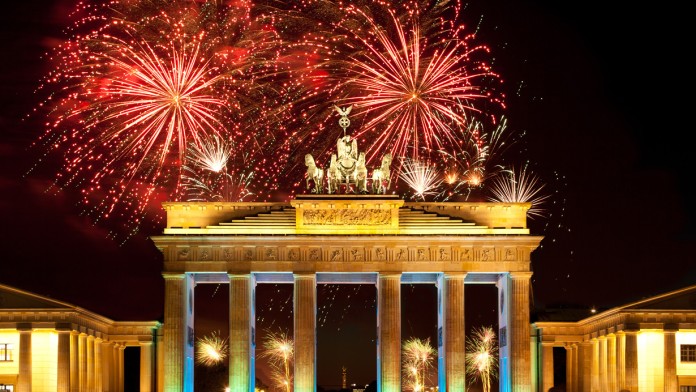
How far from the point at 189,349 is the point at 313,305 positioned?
10909mm

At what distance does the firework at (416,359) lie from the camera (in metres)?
133

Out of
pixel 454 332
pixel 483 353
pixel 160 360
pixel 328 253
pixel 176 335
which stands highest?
pixel 328 253

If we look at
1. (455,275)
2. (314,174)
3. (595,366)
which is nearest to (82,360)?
(314,174)

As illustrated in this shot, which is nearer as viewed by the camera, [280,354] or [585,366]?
Answer: [585,366]

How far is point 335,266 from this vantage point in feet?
344

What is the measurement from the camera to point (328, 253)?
104812 mm

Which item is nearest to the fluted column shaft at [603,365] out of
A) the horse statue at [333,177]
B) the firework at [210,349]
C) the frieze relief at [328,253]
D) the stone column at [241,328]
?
the frieze relief at [328,253]

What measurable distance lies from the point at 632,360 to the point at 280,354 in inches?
1883

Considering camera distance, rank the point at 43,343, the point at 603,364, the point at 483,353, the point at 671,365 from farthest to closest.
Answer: the point at 483,353 → the point at 603,364 → the point at 43,343 → the point at 671,365

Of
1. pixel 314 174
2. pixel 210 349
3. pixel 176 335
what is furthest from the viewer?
pixel 210 349

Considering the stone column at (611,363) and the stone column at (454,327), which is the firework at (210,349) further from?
the stone column at (611,363)

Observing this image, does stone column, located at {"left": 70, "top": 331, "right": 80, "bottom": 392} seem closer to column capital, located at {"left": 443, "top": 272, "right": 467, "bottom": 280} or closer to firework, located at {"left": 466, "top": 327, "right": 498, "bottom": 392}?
column capital, located at {"left": 443, "top": 272, "right": 467, "bottom": 280}

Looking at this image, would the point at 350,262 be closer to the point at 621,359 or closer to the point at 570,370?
the point at 621,359

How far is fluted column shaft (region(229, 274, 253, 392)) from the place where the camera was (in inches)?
4097
